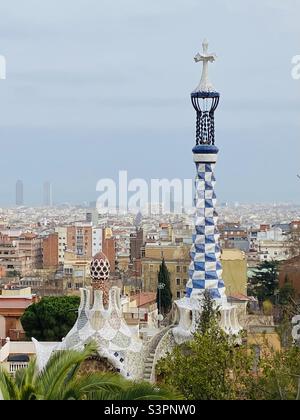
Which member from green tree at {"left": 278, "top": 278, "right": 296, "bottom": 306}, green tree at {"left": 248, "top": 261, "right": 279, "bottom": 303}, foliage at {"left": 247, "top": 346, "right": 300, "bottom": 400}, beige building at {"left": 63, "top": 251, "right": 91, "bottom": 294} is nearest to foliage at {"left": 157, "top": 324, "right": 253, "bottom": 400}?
foliage at {"left": 247, "top": 346, "right": 300, "bottom": 400}

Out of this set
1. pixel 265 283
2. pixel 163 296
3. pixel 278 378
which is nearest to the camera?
pixel 278 378

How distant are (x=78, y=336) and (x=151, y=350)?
0.56 meters

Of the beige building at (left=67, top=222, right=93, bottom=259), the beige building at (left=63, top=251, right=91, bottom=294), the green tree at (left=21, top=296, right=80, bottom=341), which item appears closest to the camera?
the green tree at (left=21, top=296, right=80, bottom=341)

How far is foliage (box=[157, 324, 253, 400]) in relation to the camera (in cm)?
614

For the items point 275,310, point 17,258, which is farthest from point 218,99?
point 17,258

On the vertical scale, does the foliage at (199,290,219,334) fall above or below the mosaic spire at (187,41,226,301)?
below

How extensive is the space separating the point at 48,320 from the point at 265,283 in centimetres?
1018

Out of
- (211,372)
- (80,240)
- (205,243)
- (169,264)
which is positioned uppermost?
(80,240)

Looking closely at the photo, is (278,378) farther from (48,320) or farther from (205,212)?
(48,320)

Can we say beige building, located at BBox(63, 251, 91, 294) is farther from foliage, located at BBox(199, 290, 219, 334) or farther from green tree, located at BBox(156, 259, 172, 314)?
foliage, located at BBox(199, 290, 219, 334)

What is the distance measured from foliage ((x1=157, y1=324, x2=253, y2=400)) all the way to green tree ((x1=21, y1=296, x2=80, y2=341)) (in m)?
7.37

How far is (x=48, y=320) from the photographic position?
13.6 meters

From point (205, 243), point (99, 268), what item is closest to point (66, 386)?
point (99, 268)

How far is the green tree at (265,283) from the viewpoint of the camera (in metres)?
22.0
